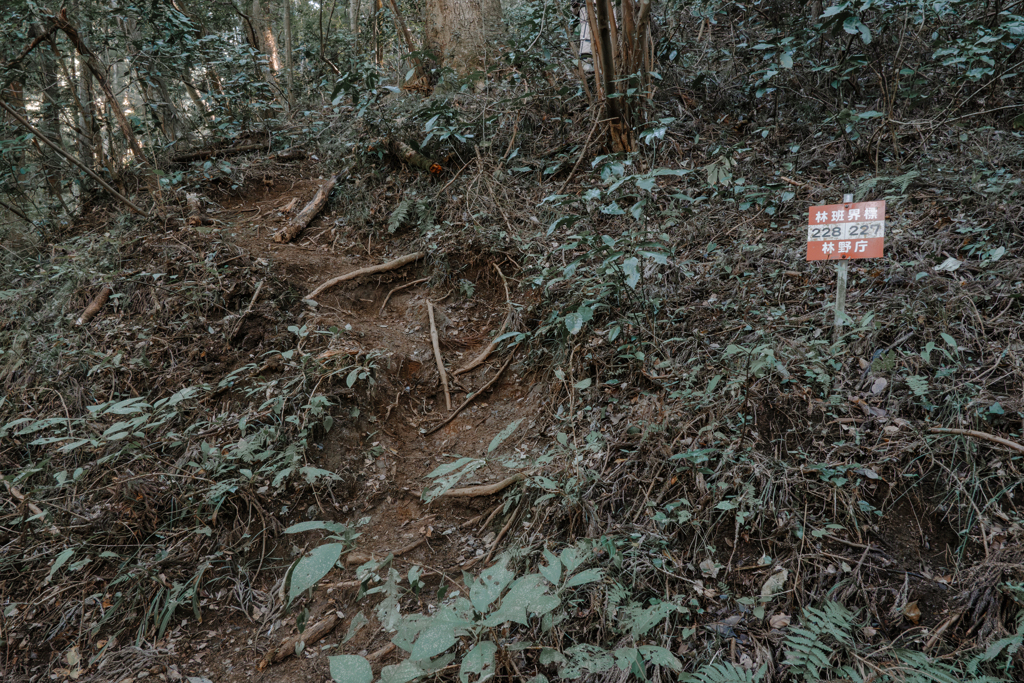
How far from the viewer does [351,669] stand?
152 cm

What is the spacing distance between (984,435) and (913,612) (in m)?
0.89

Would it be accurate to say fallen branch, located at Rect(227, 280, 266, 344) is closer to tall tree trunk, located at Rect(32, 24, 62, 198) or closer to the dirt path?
the dirt path

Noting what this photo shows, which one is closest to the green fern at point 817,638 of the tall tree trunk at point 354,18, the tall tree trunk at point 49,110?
the tall tree trunk at point 49,110

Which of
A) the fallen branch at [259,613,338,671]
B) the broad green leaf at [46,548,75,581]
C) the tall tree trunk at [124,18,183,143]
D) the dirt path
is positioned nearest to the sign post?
the dirt path

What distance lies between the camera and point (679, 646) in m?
2.13

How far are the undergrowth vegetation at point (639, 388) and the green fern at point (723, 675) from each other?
0.02m

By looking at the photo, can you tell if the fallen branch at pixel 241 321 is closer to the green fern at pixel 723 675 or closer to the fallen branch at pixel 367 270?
the fallen branch at pixel 367 270

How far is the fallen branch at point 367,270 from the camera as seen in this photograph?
4.72 m

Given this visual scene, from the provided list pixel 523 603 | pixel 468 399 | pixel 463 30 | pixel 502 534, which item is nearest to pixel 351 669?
pixel 523 603

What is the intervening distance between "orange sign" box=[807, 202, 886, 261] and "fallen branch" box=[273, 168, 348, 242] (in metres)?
4.83

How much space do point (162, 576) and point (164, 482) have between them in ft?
1.96

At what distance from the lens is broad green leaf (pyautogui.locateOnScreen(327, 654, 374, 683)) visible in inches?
59.3

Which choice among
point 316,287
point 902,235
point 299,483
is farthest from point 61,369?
point 902,235

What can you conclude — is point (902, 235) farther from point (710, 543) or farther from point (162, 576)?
point (162, 576)
